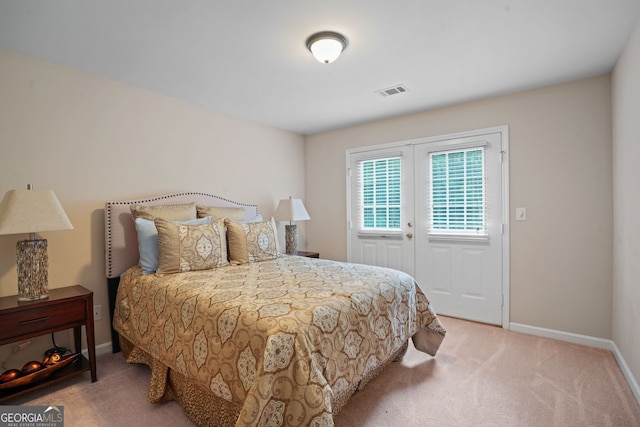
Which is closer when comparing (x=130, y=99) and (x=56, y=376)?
(x=56, y=376)

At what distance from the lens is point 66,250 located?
2465 millimetres

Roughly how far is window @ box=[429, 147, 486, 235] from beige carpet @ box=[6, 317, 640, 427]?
1.28 m

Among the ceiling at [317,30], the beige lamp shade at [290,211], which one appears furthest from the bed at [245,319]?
the ceiling at [317,30]

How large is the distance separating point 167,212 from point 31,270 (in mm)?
965

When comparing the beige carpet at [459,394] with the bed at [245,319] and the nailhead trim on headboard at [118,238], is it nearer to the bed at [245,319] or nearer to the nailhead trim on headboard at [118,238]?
the bed at [245,319]

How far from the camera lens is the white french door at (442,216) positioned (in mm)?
3248

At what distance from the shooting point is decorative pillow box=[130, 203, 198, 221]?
104 inches

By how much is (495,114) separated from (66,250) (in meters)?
4.01

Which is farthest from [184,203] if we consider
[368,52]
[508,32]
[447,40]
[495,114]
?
[495,114]

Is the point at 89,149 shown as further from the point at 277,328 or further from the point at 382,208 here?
the point at 382,208

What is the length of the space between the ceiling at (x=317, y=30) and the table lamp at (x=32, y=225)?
1042 millimetres

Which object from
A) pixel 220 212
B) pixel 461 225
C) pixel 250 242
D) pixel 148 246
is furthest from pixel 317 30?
pixel 461 225

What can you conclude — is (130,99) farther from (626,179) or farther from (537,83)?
(626,179)

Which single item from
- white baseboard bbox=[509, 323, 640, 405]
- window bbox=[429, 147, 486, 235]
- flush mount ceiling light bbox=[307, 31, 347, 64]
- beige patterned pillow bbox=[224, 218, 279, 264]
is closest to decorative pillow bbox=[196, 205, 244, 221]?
beige patterned pillow bbox=[224, 218, 279, 264]
